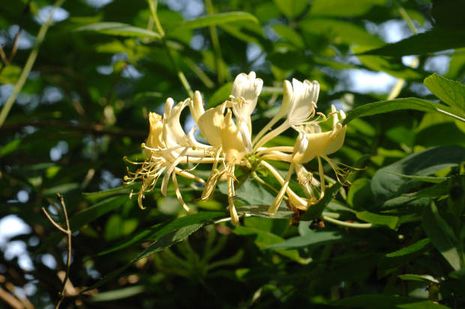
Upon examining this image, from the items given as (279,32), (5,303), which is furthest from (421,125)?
(5,303)

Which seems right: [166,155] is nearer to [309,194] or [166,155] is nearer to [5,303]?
[309,194]

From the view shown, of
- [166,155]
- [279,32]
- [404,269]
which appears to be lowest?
[404,269]

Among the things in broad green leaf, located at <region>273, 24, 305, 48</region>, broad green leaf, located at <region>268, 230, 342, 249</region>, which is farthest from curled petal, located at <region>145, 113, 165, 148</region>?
broad green leaf, located at <region>273, 24, 305, 48</region>

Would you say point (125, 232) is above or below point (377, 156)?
below

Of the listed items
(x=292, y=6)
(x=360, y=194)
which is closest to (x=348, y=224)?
(x=360, y=194)

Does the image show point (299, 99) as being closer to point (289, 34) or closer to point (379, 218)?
point (379, 218)

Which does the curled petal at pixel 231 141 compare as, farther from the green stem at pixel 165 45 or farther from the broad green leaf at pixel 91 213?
the green stem at pixel 165 45

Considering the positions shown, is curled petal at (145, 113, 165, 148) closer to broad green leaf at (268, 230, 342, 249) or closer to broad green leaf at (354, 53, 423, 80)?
broad green leaf at (268, 230, 342, 249)

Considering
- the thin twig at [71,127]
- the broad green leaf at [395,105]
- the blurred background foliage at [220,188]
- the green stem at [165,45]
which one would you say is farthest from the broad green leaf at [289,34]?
the broad green leaf at [395,105]
